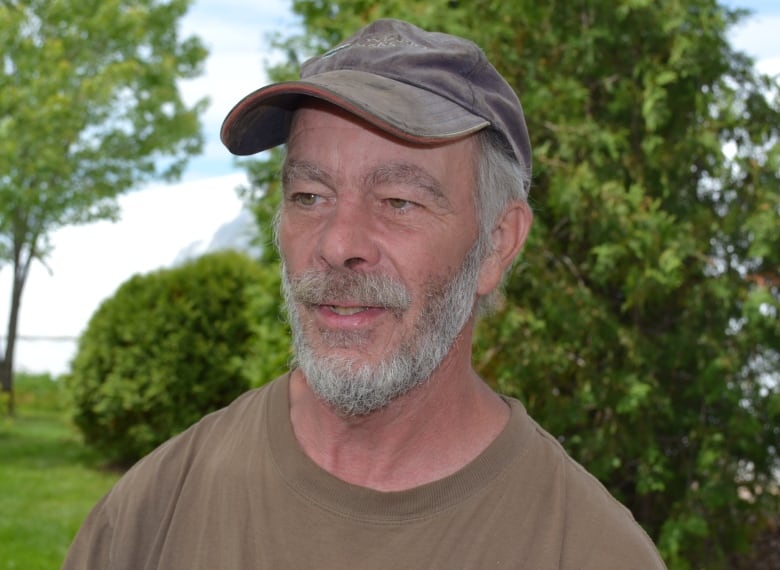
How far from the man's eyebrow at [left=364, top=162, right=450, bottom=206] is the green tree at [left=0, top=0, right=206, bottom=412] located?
1305 cm

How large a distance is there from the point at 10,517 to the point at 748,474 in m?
6.04

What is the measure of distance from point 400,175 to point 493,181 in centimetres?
24

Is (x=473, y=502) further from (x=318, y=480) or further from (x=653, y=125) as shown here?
(x=653, y=125)

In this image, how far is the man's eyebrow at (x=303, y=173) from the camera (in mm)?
1864

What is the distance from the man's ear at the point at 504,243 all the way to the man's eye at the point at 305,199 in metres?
0.39

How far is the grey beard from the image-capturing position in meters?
1.83

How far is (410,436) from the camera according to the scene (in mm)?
1904

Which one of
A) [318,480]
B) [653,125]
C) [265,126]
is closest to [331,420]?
[318,480]

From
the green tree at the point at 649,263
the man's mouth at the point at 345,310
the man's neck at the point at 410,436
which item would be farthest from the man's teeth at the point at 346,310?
the green tree at the point at 649,263

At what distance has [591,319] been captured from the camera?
182 inches

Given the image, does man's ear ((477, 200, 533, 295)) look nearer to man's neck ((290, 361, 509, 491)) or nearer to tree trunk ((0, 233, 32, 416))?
man's neck ((290, 361, 509, 491))

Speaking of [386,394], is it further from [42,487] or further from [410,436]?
[42,487]

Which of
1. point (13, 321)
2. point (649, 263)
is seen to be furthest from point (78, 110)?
point (649, 263)

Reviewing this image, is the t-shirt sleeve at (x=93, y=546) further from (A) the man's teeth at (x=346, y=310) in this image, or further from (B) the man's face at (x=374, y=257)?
(A) the man's teeth at (x=346, y=310)
